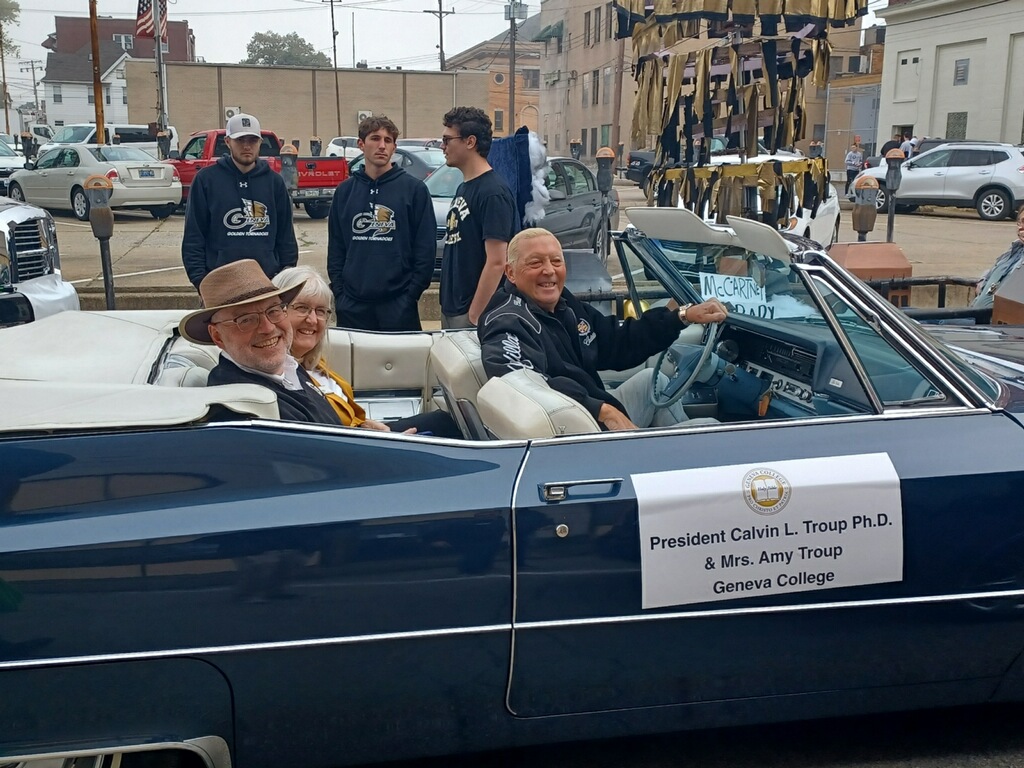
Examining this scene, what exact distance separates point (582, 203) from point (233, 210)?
7.59 meters

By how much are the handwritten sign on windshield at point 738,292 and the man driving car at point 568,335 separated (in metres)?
0.09

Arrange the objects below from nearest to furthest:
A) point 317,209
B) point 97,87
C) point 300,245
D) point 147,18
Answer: point 300,245 < point 317,209 < point 97,87 < point 147,18

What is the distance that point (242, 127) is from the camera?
205 inches

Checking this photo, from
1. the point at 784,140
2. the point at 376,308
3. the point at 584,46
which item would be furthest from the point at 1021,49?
the point at 584,46

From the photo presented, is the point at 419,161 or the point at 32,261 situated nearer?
A: the point at 32,261

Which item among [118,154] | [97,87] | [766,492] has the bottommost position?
[766,492]

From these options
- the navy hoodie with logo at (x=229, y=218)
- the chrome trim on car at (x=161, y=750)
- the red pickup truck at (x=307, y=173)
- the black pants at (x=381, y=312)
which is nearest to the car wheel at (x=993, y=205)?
the red pickup truck at (x=307, y=173)

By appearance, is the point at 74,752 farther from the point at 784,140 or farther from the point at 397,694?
the point at 784,140

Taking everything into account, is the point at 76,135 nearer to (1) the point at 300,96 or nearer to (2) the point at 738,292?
(1) the point at 300,96

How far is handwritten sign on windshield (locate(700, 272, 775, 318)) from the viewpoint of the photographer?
10.5 feet

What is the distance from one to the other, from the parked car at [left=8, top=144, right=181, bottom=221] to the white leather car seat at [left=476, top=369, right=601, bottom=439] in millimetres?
16652

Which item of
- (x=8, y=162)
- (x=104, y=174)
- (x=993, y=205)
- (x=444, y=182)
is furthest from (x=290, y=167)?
(x=8, y=162)

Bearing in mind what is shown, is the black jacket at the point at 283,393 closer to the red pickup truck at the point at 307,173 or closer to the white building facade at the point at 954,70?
the red pickup truck at the point at 307,173

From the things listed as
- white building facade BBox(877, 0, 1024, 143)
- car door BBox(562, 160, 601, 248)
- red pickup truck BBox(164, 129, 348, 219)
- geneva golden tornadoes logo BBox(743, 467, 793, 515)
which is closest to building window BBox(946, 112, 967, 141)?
white building facade BBox(877, 0, 1024, 143)
